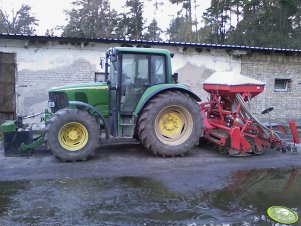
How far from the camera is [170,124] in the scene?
770 centimetres

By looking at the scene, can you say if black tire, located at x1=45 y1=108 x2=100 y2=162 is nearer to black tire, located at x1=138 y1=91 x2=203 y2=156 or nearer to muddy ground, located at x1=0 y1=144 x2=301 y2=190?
muddy ground, located at x1=0 y1=144 x2=301 y2=190

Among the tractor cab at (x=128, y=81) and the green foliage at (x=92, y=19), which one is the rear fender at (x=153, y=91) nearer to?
the tractor cab at (x=128, y=81)

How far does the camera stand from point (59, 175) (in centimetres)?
608

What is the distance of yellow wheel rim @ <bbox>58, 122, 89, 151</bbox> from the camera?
695 cm

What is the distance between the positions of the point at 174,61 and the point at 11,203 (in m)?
8.78

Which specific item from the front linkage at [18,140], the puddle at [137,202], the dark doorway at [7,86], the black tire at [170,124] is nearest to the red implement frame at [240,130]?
the black tire at [170,124]

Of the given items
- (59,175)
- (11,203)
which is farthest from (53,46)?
(11,203)

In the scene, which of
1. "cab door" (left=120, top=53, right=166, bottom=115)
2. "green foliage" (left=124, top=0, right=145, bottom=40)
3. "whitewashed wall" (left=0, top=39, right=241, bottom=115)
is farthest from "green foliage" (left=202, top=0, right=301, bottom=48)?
"cab door" (left=120, top=53, right=166, bottom=115)

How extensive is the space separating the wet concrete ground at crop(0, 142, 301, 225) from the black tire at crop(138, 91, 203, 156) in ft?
0.90

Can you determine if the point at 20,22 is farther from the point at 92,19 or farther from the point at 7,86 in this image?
the point at 7,86

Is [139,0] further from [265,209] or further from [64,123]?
[265,209]

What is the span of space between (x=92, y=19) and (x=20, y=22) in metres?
7.68

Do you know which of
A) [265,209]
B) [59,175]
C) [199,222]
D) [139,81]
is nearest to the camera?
[199,222]

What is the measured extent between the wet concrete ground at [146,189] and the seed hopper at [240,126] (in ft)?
0.93
